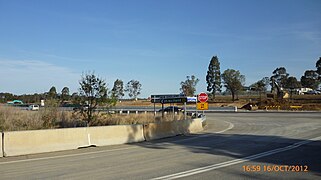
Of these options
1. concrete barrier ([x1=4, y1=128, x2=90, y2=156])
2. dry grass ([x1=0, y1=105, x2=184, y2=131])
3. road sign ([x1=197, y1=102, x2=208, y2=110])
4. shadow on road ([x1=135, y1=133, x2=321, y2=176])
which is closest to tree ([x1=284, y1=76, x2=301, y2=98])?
road sign ([x1=197, y1=102, x2=208, y2=110])

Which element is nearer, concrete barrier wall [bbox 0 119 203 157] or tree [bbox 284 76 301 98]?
concrete barrier wall [bbox 0 119 203 157]

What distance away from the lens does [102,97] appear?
66.4 feet

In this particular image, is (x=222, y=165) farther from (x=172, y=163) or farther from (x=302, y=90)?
(x=302, y=90)

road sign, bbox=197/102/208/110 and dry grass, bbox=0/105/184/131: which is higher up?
road sign, bbox=197/102/208/110

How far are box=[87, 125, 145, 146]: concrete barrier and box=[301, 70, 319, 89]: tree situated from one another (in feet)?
379

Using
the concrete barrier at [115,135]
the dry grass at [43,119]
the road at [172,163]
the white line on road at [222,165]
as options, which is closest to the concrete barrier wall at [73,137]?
the concrete barrier at [115,135]

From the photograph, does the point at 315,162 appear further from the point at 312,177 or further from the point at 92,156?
the point at 92,156

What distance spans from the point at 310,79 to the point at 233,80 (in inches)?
1787

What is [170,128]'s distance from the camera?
63.4 feet

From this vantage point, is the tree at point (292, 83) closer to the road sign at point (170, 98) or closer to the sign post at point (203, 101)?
the road sign at point (170, 98)

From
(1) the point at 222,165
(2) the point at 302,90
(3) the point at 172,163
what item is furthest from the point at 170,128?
(2) the point at 302,90

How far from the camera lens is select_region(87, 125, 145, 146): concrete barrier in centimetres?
1438

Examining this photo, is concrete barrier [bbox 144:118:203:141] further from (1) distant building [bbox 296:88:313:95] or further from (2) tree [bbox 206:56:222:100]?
(1) distant building [bbox 296:88:313:95]

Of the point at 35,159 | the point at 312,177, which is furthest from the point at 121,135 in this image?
the point at 312,177
